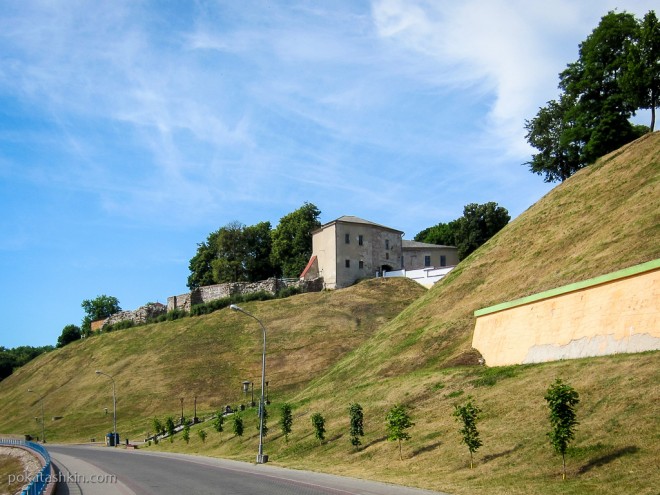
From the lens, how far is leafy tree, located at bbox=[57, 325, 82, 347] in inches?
5231

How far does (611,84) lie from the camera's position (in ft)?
212

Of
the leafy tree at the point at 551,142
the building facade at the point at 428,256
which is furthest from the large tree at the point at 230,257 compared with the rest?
the leafy tree at the point at 551,142

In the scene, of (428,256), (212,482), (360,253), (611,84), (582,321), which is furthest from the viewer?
(428,256)

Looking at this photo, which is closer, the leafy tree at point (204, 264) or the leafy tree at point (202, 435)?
the leafy tree at point (202, 435)

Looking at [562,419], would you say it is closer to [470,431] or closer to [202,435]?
[470,431]

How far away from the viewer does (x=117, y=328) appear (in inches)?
4454

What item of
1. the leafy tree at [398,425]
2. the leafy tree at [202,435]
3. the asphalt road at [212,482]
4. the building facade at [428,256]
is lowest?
the leafy tree at [202,435]

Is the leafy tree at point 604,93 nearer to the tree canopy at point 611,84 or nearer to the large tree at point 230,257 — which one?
the tree canopy at point 611,84

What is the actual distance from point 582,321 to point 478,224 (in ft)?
240

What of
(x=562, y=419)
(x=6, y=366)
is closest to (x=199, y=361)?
(x=562, y=419)

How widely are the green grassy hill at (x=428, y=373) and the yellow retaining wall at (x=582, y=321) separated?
104cm

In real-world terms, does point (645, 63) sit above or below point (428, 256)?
above

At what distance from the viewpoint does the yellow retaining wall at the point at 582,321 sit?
2386 cm

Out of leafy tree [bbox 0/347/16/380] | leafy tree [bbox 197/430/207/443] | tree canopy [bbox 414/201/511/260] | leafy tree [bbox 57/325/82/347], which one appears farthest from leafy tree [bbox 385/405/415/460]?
leafy tree [bbox 0/347/16/380]
